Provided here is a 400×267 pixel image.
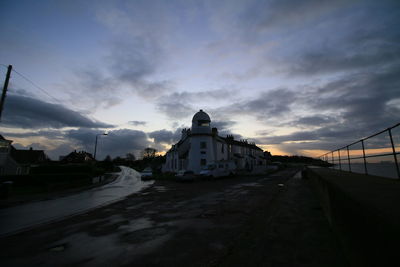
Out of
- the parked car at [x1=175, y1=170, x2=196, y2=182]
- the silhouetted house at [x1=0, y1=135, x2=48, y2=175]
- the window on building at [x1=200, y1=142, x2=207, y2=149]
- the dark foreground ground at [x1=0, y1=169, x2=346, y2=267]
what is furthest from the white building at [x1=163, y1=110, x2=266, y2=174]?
the silhouetted house at [x1=0, y1=135, x2=48, y2=175]

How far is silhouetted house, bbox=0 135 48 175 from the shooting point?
32822 mm

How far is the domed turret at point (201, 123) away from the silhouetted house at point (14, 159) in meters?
33.7

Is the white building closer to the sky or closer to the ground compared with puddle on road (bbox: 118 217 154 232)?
closer to the sky

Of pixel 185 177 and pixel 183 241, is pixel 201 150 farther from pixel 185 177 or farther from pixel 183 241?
pixel 183 241

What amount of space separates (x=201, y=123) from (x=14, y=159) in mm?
39213

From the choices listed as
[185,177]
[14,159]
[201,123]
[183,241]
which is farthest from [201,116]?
[14,159]

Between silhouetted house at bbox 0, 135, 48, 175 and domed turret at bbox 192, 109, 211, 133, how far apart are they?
33.7 meters

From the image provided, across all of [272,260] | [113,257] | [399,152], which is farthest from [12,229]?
[399,152]

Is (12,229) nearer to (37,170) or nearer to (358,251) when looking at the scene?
(358,251)

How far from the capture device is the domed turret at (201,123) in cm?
4153

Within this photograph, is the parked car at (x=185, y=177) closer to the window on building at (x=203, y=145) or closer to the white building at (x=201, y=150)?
the white building at (x=201, y=150)

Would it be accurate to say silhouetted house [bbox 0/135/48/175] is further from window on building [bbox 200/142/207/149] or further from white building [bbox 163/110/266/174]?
window on building [bbox 200/142/207/149]

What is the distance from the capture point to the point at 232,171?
35.8m

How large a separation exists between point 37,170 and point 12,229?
101 ft
